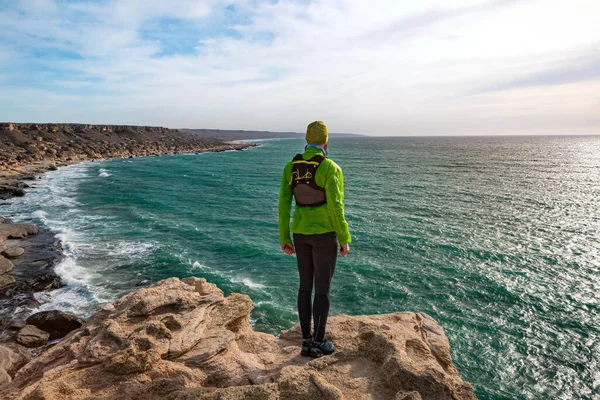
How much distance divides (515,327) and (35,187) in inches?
2012

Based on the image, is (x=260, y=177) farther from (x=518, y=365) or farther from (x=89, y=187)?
(x=518, y=365)

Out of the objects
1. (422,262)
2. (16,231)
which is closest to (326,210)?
(422,262)

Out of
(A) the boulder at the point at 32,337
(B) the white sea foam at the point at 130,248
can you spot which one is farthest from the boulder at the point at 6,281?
(A) the boulder at the point at 32,337

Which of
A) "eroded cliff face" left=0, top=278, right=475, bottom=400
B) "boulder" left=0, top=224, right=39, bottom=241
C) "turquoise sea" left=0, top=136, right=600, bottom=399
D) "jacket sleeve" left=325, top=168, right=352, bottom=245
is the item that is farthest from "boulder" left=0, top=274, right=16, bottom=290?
"jacket sleeve" left=325, top=168, right=352, bottom=245

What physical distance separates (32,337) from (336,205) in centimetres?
1166

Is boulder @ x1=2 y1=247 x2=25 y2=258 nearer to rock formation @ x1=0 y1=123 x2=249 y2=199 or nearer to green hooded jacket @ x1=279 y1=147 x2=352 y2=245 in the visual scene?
green hooded jacket @ x1=279 y1=147 x2=352 y2=245

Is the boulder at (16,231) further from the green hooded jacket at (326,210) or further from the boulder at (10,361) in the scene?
the green hooded jacket at (326,210)

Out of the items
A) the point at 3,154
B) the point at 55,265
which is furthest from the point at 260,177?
the point at 3,154

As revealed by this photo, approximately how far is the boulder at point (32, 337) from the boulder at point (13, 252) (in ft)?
32.2

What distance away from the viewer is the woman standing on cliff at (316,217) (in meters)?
5.12

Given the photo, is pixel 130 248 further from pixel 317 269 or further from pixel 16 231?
pixel 317 269

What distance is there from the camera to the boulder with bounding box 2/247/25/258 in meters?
18.6

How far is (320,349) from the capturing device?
5.82 metres

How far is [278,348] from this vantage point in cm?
655
